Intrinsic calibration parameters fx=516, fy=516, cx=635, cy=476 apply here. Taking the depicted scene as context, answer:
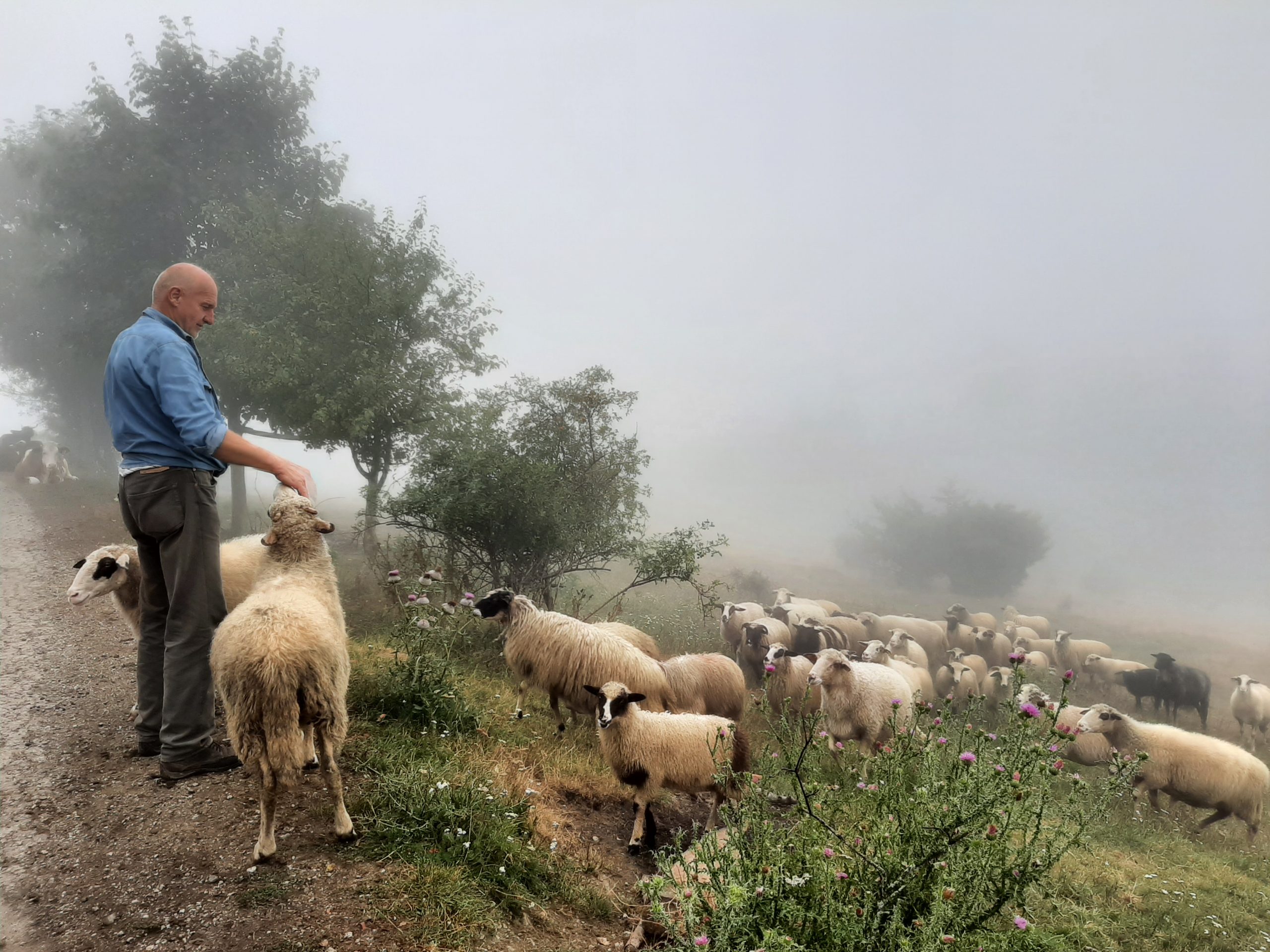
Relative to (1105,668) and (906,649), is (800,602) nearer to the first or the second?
(906,649)

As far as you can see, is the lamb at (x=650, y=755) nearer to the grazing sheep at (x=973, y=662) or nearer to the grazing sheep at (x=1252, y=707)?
the grazing sheep at (x=973, y=662)

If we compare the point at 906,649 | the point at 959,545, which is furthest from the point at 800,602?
the point at 959,545

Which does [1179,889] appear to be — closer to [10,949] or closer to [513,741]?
[513,741]

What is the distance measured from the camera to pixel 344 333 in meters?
12.5

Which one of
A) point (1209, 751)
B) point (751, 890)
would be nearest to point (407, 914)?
point (751, 890)

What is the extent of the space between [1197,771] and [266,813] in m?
11.7

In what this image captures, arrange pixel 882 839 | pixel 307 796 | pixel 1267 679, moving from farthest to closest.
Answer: pixel 1267 679 → pixel 307 796 → pixel 882 839

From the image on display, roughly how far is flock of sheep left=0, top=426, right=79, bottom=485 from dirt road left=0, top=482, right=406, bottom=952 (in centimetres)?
2050

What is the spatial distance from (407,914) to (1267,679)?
28678mm

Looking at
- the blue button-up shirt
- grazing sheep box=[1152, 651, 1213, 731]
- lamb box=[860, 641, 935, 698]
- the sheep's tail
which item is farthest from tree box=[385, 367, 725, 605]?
grazing sheep box=[1152, 651, 1213, 731]

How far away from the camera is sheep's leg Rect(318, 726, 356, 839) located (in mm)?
3158

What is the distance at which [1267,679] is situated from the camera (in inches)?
719

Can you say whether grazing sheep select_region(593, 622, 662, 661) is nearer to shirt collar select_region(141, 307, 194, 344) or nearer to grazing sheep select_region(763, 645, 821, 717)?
grazing sheep select_region(763, 645, 821, 717)

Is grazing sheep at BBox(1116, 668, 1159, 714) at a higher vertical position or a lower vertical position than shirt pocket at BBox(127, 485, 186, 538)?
lower
